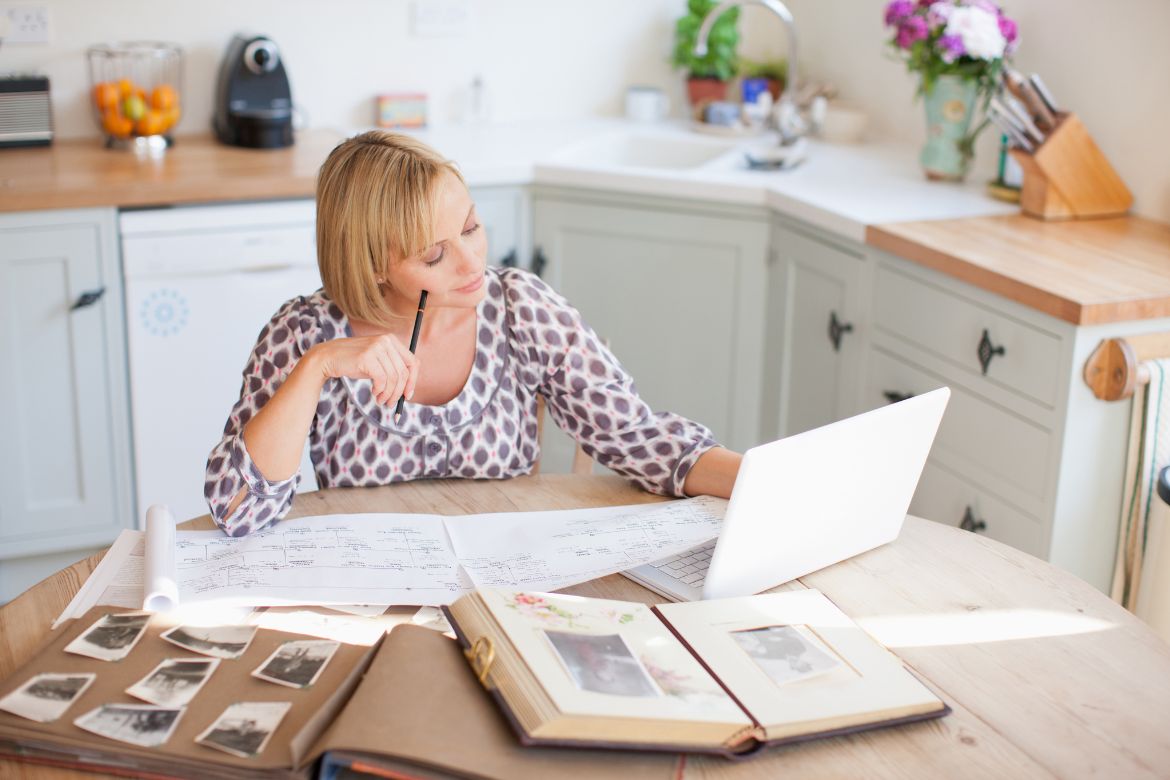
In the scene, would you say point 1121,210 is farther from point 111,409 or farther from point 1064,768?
A: point 111,409

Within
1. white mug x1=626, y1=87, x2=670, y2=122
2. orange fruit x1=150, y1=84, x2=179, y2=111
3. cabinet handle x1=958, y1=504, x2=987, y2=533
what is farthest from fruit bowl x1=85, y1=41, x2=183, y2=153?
cabinet handle x1=958, y1=504, x2=987, y2=533

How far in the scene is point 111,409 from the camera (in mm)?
2807

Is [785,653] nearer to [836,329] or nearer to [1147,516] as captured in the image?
[1147,516]

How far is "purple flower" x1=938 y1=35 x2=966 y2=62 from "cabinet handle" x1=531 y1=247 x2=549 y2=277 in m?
1.02

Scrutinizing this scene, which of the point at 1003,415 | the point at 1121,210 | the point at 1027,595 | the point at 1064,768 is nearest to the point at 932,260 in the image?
the point at 1003,415

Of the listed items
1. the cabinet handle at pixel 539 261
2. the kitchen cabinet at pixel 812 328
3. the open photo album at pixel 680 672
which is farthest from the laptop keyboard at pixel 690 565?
the cabinet handle at pixel 539 261

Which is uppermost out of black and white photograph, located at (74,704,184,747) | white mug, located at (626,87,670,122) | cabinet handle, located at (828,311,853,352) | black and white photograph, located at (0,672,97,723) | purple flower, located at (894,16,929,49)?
purple flower, located at (894,16,929,49)

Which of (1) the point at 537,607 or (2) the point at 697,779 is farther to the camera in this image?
(1) the point at 537,607

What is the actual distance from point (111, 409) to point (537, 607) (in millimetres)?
1929

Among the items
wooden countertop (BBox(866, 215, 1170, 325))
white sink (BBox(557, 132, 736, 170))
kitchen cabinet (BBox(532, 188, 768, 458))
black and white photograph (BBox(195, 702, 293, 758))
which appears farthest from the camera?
white sink (BBox(557, 132, 736, 170))

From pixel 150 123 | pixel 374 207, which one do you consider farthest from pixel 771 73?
pixel 374 207

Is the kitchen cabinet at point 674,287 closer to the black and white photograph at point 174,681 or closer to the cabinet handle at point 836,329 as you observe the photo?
the cabinet handle at point 836,329

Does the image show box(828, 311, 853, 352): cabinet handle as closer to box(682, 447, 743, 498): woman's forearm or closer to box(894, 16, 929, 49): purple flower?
box(894, 16, 929, 49): purple flower

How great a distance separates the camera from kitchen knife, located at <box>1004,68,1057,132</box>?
2.61m
